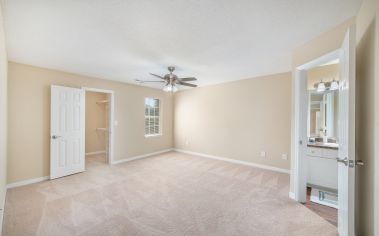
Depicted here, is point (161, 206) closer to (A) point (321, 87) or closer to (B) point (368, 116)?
(B) point (368, 116)

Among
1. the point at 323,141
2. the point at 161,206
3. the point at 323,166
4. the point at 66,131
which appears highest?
the point at 66,131

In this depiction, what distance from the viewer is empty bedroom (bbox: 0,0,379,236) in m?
1.63

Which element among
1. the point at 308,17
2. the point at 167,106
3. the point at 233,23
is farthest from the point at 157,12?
the point at 167,106

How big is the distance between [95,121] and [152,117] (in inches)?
88.7

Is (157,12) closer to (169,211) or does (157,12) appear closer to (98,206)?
(169,211)

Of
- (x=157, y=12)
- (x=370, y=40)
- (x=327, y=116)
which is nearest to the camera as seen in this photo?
(x=370, y=40)

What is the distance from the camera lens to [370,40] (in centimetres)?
151

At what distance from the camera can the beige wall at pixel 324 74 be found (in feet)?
11.1

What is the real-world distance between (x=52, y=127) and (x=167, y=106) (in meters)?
3.63

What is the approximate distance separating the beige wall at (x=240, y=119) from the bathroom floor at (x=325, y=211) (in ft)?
4.91

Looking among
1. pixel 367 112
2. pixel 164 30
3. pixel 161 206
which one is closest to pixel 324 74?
pixel 367 112

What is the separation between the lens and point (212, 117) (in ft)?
17.7

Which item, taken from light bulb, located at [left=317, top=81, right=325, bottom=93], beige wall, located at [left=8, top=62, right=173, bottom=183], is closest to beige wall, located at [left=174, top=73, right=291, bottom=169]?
light bulb, located at [left=317, top=81, right=325, bottom=93]

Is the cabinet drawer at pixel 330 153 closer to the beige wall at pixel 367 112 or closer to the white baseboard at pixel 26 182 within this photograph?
the beige wall at pixel 367 112
